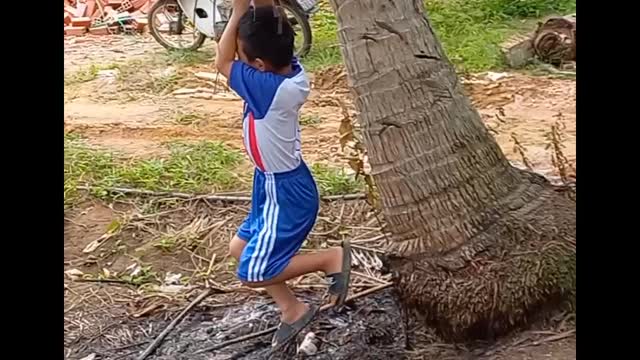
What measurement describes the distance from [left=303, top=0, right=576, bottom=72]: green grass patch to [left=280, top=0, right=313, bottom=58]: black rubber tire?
0.10ft

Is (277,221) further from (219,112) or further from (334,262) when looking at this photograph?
(219,112)

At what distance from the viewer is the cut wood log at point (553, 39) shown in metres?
3.60

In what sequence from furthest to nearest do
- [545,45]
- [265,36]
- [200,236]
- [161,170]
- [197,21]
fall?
[545,45] < [161,170] < [197,21] < [200,236] < [265,36]

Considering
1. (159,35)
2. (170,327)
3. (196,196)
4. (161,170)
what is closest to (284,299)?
(170,327)

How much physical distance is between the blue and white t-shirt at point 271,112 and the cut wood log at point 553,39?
5.01ft

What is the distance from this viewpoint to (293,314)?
8.19ft

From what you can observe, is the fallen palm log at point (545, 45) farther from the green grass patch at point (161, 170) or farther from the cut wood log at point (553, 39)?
the green grass patch at point (161, 170)

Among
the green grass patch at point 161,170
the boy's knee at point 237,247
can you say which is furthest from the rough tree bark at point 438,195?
the green grass patch at point 161,170

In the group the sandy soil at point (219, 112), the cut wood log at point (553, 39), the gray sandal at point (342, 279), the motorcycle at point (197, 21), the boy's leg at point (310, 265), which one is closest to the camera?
the boy's leg at point (310, 265)

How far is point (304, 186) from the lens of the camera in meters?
2.40

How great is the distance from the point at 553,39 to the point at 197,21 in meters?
1.40

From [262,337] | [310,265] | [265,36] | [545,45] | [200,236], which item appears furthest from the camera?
[545,45]

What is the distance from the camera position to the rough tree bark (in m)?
2.46
